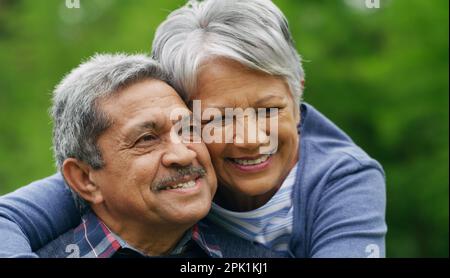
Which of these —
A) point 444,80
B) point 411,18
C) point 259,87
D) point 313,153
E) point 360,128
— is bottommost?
point 360,128

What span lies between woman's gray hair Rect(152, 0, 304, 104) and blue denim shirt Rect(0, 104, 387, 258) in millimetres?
356

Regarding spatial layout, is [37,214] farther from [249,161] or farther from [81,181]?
[249,161]

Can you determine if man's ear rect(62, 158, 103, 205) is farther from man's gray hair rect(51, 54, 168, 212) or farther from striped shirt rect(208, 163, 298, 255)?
striped shirt rect(208, 163, 298, 255)

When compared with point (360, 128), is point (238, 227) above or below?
above

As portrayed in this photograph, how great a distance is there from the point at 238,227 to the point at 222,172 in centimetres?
26

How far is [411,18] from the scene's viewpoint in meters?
8.04

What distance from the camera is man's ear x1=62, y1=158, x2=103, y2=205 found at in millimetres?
2830

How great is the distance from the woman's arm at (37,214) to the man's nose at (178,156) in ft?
1.57

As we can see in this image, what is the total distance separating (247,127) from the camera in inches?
111

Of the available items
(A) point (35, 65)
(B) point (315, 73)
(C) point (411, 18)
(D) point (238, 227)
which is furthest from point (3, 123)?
(D) point (238, 227)

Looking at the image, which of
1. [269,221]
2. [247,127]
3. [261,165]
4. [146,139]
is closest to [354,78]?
[269,221]
